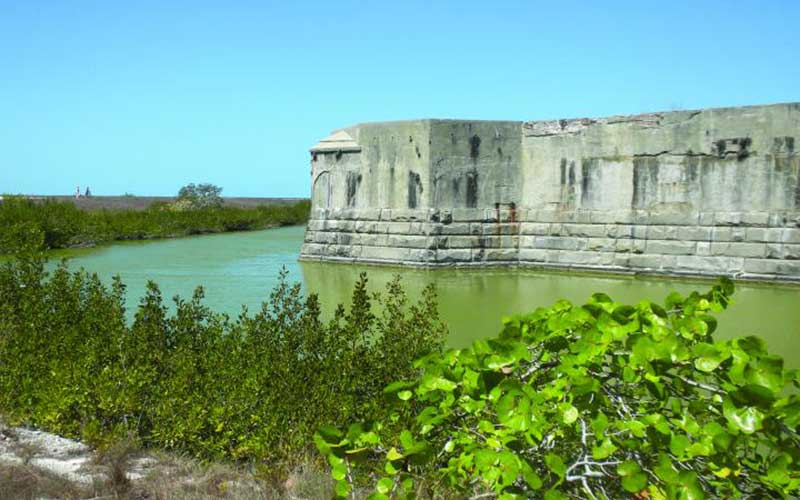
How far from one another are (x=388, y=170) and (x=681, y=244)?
6.02 meters

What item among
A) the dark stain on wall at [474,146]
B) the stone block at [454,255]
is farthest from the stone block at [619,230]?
the dark stain on wall at [474,146]

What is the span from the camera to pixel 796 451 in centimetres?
225

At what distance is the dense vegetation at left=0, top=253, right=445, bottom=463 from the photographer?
A: 4391 mm

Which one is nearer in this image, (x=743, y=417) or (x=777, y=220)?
(x=743, y=417)

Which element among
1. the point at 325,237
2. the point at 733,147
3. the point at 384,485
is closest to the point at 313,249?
the point at 325,237

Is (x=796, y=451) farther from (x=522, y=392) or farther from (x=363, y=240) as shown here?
(x=363, y=240)

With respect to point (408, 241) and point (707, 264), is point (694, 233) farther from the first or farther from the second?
point (408, 241)

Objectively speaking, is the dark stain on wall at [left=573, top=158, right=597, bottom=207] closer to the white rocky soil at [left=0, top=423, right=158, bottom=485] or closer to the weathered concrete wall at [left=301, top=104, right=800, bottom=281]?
the weathered concrete wall at [left=301, top=104, right=800, bottom=281]

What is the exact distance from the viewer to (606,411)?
9.24ft

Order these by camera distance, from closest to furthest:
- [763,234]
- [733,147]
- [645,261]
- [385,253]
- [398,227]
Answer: [763,234]
[733,147]
[645,261]
[398,227]
[385,253]

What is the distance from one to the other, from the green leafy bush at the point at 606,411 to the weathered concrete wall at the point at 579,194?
11785mm

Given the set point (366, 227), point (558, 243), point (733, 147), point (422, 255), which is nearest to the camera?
Result: point (733, 147)

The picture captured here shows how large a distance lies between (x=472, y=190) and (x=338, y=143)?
336 centimetres

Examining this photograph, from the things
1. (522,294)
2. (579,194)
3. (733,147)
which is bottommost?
(522,294)
